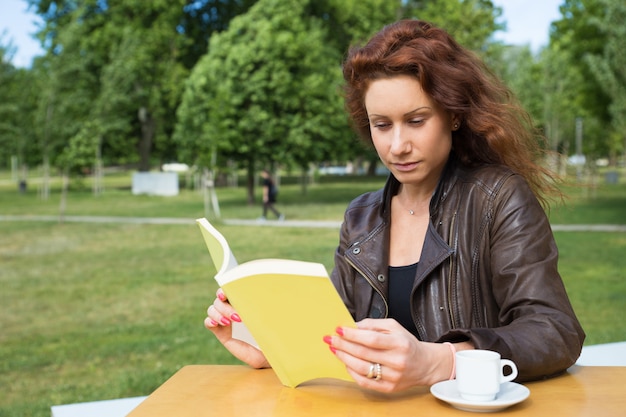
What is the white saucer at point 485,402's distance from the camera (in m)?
1.61

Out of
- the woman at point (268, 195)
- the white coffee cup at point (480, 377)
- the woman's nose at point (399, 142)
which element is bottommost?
the woman at point (268, 195)

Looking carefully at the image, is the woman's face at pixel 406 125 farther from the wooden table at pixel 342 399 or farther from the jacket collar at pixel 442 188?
the wooden table at pixel 342 399

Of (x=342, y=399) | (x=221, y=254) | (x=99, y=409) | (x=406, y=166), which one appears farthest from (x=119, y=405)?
(x=406, y=166)

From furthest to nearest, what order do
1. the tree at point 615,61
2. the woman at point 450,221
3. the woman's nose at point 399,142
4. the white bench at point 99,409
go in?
1. the tree at point 615,61
2. the white bench at point 99,409
3. the woman's nose at point 399,142
4. the woman at point 450,221

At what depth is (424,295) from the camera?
2.28m

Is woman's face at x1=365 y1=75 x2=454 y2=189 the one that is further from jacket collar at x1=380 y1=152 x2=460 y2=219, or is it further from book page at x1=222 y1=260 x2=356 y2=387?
book page at x1=222 y1=260 x2=356 y2=387

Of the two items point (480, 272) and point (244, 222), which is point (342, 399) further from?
point (244, 222)

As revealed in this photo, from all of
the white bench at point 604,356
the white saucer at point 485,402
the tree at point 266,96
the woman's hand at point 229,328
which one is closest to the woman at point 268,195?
the tree at point 266,96

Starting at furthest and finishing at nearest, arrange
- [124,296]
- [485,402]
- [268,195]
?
[268,195] < [124,296] < [485,402]

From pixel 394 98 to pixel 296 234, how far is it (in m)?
15.0

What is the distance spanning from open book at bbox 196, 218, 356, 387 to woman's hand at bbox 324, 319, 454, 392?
0.04 m

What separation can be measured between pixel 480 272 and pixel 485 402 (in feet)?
2.16

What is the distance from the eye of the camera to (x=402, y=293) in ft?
7.73

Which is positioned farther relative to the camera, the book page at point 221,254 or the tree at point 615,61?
the tree at point 615,61
